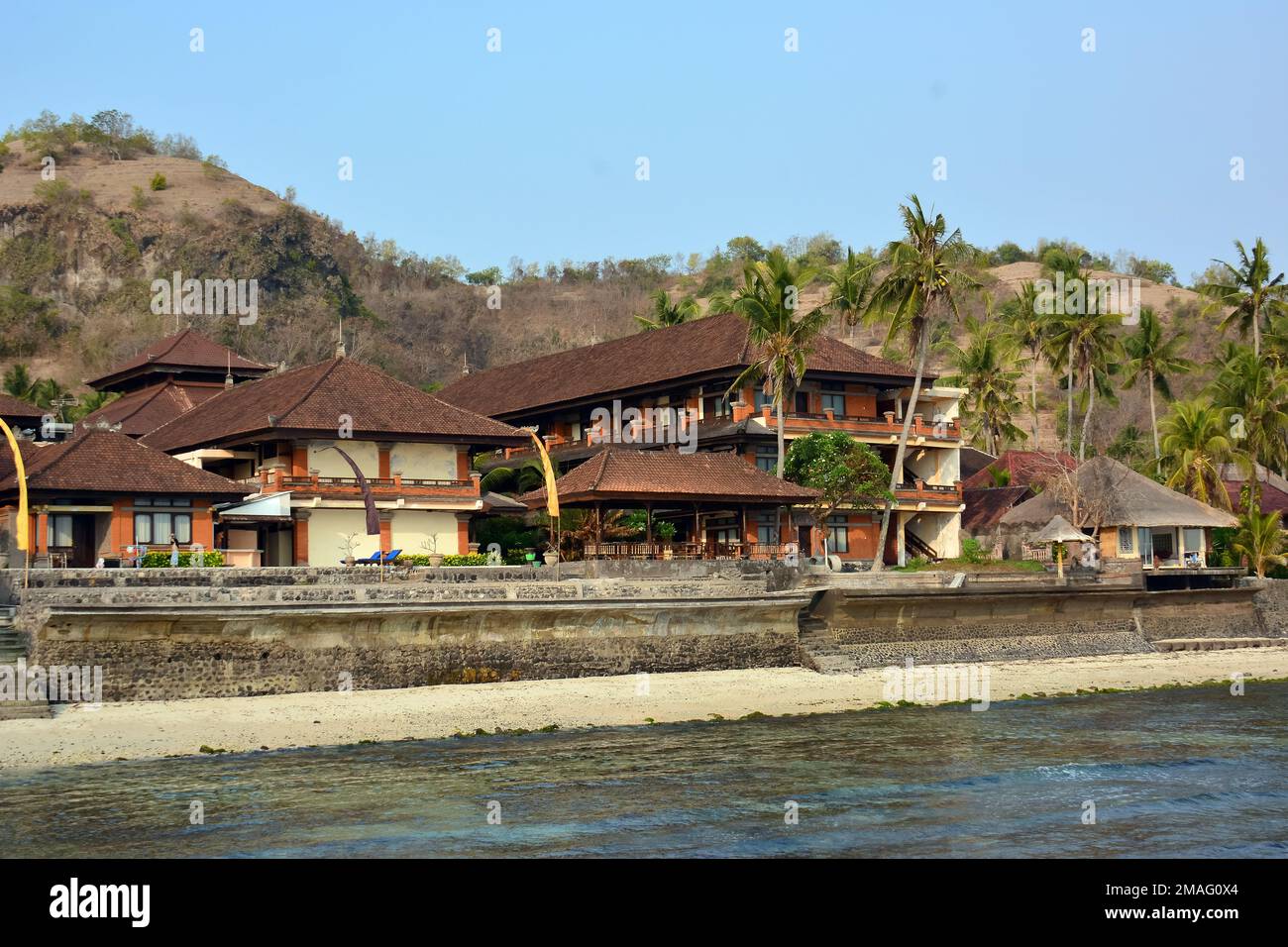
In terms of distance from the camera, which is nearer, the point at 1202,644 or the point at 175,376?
the point at 1202,644

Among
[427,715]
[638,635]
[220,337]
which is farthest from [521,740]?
[220,337]

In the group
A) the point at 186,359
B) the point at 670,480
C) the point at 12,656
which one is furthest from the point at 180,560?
the point at 186,359

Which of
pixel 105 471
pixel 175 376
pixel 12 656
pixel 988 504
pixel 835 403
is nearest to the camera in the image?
pixel 12 656

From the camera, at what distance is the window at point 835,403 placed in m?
62.4

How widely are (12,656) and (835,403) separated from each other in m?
37.8

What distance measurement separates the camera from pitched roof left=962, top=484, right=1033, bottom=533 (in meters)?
65.9

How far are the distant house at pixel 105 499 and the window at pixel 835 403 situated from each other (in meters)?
27.1

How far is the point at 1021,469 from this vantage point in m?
72.5

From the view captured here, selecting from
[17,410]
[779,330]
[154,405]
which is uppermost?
[779,330]

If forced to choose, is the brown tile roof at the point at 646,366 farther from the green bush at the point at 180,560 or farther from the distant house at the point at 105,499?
the green bush at the point at 180,560

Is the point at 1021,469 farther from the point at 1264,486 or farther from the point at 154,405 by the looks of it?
the point at 154,405

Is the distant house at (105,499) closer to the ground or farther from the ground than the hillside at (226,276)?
closer to the ground

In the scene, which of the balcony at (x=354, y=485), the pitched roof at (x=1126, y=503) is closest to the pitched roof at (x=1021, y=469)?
the pitched roof at (x=1126, y=503)

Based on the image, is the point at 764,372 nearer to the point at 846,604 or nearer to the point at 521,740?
the point at 846,604
